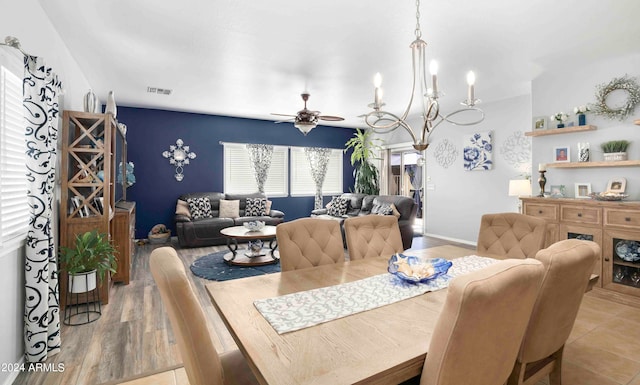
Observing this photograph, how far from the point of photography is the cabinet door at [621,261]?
3.29m

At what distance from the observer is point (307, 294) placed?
161 cm

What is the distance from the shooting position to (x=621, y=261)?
3387 millimetres

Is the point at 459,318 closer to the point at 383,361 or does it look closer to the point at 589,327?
the point at 383,361

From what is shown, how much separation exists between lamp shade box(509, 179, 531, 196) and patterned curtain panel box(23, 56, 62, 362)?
5349 millimetres

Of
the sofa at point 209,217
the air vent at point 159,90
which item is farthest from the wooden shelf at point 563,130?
the air vent at point 159,90

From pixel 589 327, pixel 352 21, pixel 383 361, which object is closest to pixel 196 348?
pixel 383 361

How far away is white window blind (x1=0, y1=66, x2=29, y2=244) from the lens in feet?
6.50

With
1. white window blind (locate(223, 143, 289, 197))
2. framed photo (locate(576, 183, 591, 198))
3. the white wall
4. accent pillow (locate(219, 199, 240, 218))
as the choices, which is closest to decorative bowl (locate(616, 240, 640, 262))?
framed photo (locate(576, 183, 591, 198))

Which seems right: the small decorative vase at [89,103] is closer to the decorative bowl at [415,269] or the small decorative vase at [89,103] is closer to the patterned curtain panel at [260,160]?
the decorative bowl at [415,269]

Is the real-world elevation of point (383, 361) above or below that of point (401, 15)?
below

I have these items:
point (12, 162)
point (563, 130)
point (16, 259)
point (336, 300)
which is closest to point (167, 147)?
point (12, 162)

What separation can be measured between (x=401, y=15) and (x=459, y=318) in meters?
2.54

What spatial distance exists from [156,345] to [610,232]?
4.48 metres

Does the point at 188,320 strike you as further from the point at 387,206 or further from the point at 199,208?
the point at 199,208
